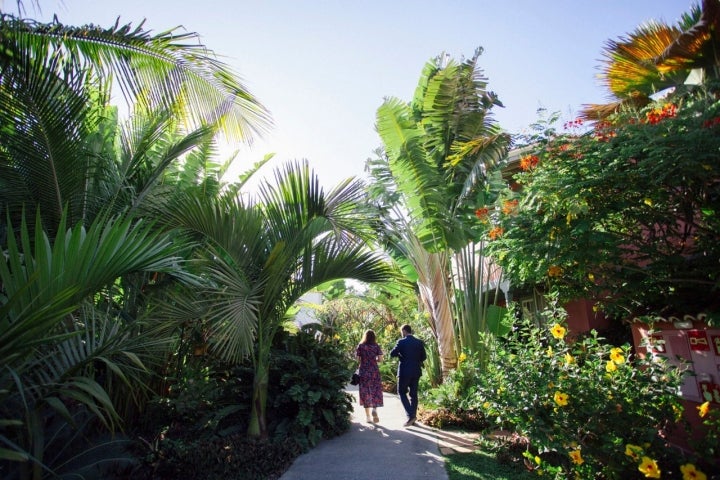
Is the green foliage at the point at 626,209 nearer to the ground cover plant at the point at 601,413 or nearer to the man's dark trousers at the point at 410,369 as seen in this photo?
the ground cover plant at the point at 601,413

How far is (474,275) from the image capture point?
8.45 metres

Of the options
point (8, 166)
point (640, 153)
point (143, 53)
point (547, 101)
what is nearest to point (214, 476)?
point (8, 166)

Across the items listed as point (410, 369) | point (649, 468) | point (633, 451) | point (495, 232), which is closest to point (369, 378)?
point (410, 369)

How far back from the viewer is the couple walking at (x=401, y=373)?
23.5 feet

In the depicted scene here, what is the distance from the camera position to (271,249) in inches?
226

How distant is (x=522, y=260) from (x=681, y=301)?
1.94 meters

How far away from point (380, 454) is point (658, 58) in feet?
19.2

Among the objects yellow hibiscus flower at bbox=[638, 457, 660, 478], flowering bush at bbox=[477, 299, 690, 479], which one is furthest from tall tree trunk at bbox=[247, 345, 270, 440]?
yellow hibiscus flower at bbox=[638, 457, 660, 478]

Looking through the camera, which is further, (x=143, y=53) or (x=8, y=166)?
(x=143, y=53)

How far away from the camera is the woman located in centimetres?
737

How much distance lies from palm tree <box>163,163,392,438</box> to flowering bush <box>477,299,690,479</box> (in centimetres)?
257

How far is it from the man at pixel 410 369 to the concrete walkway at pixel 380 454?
293 millimetres

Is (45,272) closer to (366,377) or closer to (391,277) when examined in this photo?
(391,277)

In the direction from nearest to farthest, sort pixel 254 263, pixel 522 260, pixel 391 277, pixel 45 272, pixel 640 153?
pixel 45 272 < pixel 640 153 < pixel 522 260 < pixel 254 263 < pixel 391 277
